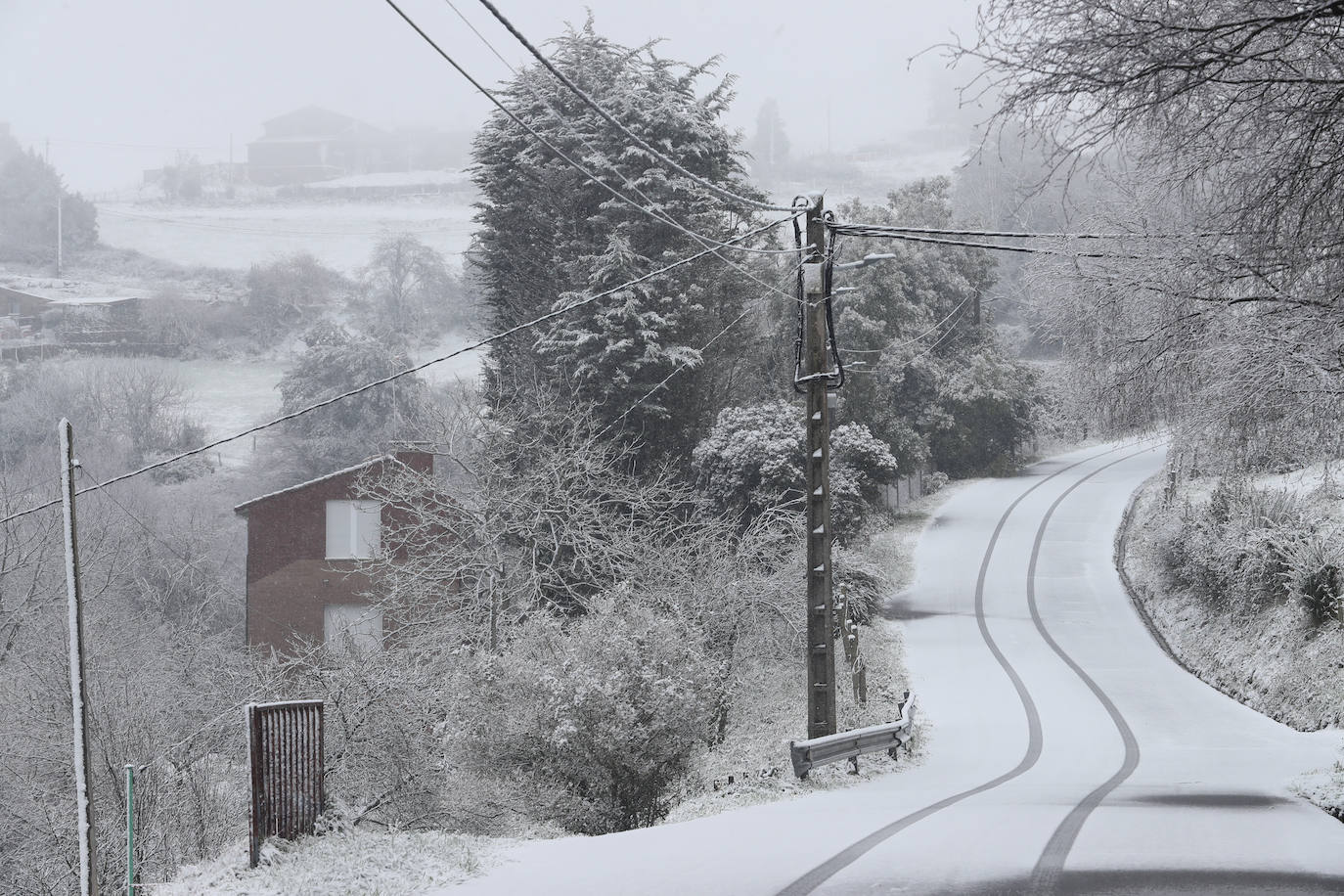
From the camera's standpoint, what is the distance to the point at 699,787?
17.8 metres

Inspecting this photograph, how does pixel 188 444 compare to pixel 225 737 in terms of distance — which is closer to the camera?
pixel 225 737

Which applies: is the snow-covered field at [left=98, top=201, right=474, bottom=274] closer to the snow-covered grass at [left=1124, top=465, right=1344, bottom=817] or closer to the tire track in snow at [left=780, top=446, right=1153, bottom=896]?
the tire track in snow at [left=780, top=446, right=1153, bottom=896]

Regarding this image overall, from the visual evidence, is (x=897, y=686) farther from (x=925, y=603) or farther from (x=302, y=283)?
(x=302, y=283)

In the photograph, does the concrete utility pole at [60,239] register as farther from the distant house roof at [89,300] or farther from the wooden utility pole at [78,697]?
the wooden utility pole at [78,697]

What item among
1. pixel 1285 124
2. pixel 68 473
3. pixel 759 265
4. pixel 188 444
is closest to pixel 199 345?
pixel 188 444

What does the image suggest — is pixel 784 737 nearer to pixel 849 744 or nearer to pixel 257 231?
pixel 849 744

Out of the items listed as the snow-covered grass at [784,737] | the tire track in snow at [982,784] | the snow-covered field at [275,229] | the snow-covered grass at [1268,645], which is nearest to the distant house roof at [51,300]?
the snow-covered field at [275,229]

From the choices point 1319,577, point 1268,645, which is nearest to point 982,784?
point 1319,577

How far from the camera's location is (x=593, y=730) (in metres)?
16.3

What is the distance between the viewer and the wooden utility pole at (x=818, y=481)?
1673 centimetres

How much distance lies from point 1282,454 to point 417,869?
13759 millimetres

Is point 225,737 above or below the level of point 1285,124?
below

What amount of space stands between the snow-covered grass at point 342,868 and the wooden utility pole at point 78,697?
1.32 meters

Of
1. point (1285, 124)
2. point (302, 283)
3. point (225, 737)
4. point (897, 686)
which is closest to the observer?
point (1285, 124)
